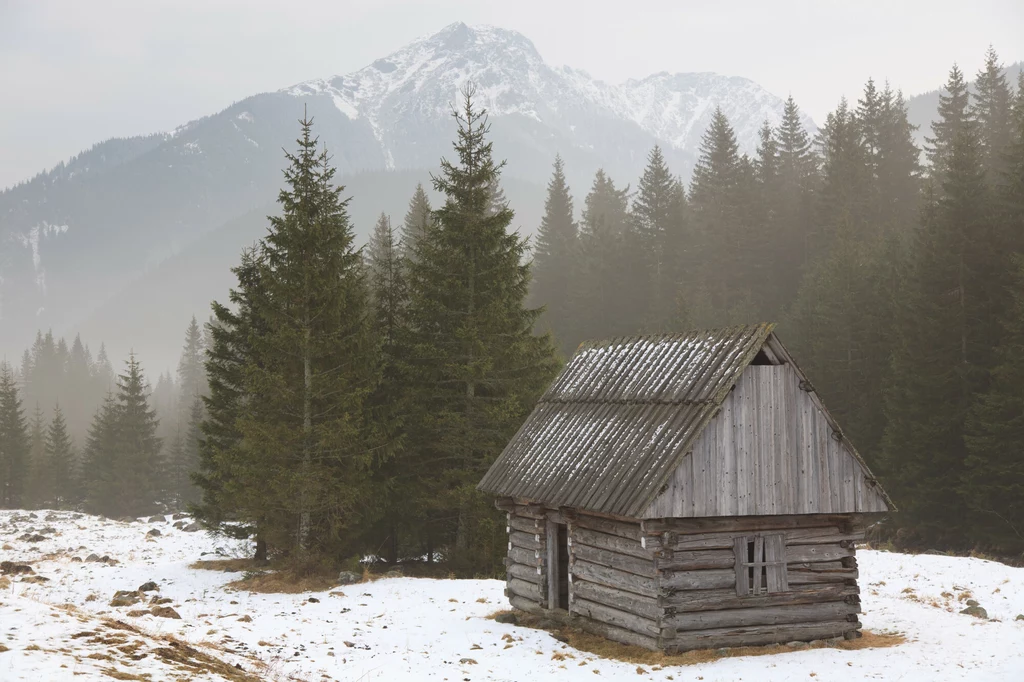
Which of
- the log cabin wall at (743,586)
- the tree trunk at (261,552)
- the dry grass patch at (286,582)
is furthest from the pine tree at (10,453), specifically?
the log cabin wall at (743,586)

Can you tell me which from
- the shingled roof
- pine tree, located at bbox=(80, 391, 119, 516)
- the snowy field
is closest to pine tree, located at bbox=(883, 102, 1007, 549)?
the snowy field

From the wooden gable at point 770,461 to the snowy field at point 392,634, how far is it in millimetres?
3042

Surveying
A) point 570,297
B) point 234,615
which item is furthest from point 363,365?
point 570,297

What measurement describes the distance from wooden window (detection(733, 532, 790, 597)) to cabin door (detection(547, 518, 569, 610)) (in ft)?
14.2

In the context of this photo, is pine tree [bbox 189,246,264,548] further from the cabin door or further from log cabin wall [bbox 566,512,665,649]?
log cabin wall [bbox 566,512,665,649]

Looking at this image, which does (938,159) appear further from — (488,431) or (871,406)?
(488,431)

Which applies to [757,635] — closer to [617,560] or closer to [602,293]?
[617,560]

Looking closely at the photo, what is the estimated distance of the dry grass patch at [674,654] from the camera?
52.5 feet

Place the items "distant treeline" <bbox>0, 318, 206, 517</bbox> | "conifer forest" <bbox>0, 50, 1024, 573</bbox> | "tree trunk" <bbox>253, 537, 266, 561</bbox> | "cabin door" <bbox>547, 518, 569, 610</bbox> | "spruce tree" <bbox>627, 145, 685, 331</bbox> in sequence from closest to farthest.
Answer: "cabin door" <bbox>547, 518, 569, 610</bbox> < "conifer forest" <bbox>0, 50, 1024, 573</bbox> < "tree trunk" <bbox>253, 537, 266, 561</bbox> < "spruce tree" <bbox>627, 145, 685, 331</bbox> < "distant treeline" <bbox>0, 318, 206, 517</bbox>

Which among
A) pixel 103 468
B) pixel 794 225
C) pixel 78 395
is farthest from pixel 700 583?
pixel 78 395

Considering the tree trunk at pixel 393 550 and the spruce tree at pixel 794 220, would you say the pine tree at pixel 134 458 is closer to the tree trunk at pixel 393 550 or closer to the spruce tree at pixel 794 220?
the tree trunk at pixel 393 550

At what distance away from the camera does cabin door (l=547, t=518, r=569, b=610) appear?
64.7 ft

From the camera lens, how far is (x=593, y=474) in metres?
17.8

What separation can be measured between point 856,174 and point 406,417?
156 feet
